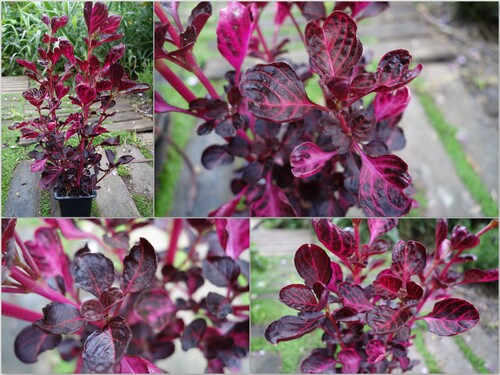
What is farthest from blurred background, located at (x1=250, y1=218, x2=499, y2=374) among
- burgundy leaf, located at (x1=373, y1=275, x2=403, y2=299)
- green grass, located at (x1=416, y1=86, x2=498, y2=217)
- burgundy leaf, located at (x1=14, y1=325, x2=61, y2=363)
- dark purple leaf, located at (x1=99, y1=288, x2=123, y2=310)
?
green grass, located at (x1=416, y1=86, x2=498, y2=217)

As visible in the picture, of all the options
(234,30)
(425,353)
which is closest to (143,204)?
(234,30)

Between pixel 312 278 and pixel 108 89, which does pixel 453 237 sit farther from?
pixel 108 89

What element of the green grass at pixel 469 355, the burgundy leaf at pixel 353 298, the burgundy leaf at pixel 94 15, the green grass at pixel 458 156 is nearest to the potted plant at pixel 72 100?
the burgundy leaf at pixel 94 15

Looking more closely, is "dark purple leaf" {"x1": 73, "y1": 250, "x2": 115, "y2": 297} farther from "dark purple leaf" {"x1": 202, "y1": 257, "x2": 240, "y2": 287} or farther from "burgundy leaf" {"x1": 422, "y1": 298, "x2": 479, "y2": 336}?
"burgundy leaf" {"x1": 422, "y1": 298, "x2": 479, "y2": 336}

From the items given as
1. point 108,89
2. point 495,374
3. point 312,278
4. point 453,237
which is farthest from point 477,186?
point 108,89

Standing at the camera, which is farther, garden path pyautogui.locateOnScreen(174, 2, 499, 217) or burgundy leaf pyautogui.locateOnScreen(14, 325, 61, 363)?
garden path pyautogui.locateOnScreen(174, 2, 499, 217)

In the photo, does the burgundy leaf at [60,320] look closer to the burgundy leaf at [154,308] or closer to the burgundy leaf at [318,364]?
the burgundy leaf at [154,308]
